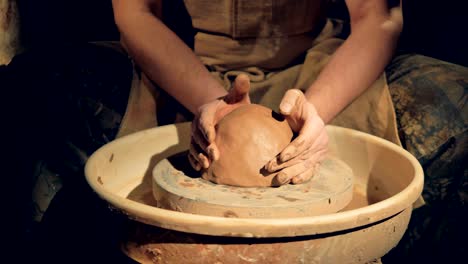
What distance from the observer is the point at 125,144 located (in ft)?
4.46

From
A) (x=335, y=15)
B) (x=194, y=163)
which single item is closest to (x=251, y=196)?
(x=194, y=163)

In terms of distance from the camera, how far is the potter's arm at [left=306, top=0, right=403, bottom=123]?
147 cm

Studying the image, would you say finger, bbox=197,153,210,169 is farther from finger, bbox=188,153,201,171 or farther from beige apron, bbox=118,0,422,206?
beige apron, bbox=118,0,422,206

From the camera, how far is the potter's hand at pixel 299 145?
1.13m

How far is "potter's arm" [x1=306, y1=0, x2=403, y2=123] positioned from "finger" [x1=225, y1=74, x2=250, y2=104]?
282 millimetres

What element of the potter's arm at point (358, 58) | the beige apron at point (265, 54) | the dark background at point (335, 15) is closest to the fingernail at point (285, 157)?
the potter's arm at point (358, 58)

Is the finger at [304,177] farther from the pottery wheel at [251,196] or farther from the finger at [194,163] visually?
the finger at [194,163]

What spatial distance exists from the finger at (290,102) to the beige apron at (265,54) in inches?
19.9

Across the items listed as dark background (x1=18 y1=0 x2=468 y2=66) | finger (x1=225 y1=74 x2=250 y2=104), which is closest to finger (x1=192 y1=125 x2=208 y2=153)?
finger (x1=225 y1=74 x2=250 y2=104)

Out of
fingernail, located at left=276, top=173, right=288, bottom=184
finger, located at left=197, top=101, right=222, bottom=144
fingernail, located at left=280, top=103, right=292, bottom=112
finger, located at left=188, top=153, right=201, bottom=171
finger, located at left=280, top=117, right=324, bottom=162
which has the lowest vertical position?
finger, located at left=188, top=153, right=201, bottom=171

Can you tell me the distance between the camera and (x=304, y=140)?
1.15 metres

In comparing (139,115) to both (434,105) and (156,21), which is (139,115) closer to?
(156,21)

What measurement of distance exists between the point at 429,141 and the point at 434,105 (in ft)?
0.35

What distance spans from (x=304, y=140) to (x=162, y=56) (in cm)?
59
